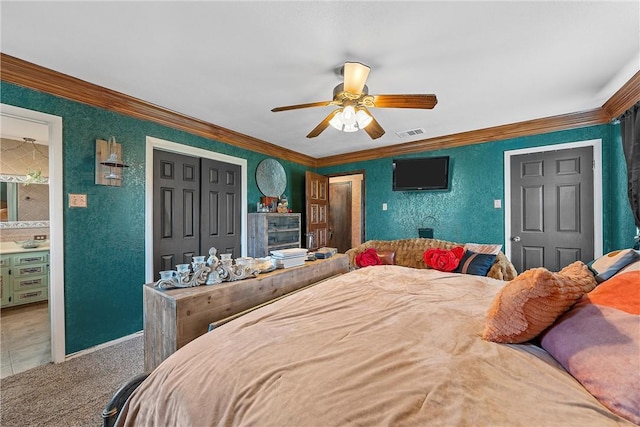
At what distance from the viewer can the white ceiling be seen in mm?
1513

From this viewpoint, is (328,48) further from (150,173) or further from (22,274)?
(22,274)

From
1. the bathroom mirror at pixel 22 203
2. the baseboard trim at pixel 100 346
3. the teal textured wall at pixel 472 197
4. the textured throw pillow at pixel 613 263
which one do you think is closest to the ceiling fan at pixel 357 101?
the textured throw pillow at pixel 613 263

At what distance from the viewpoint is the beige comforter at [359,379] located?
0.66 m

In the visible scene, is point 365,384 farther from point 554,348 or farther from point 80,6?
point 80,6

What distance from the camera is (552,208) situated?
3.19 m

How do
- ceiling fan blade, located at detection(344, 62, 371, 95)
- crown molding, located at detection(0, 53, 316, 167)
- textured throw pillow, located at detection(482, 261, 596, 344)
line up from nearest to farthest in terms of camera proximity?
textured throw pillow, located at detection(482, 261, 596, 344) → ceiling fan blade, located at detection(344, 62, 371, 95) → crown molding, located at detection(0, 53, 316, 167)

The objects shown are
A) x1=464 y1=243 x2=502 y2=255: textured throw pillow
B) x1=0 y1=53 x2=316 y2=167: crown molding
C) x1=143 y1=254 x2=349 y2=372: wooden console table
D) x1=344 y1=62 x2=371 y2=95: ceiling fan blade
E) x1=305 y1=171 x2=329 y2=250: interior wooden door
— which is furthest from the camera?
x1=305 y1=171 x2=329 y2=250: interior wooden door

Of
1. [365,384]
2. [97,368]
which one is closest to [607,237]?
[365,384]

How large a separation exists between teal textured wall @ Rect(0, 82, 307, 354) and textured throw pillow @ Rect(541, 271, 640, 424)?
3313 mm

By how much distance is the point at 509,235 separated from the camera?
344 centimetres

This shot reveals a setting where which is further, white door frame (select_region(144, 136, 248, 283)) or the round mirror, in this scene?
the round mirror

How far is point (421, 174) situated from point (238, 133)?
9.37 ft

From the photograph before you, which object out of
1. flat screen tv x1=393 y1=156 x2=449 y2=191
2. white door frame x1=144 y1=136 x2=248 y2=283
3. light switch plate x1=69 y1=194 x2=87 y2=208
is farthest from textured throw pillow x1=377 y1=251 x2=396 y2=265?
light switch plate x1=69 y1=194 x2=87 y2=208

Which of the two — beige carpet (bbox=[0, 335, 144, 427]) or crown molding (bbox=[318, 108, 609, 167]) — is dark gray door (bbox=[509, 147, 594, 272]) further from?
beige carpet (bbox=[0, 335, 144, 427])
